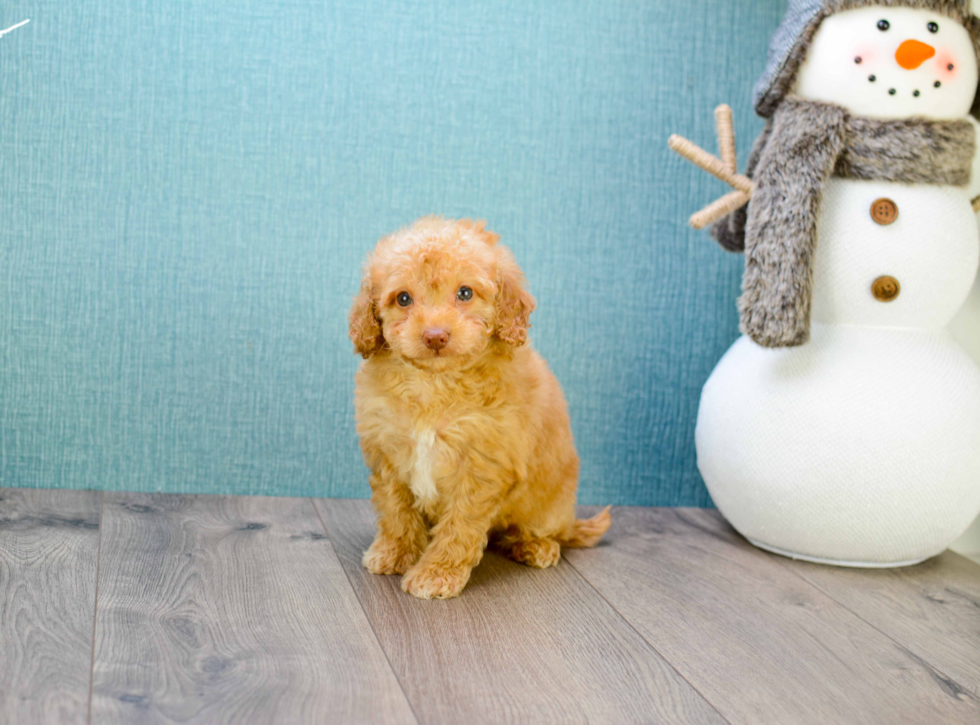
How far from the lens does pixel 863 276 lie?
194cm

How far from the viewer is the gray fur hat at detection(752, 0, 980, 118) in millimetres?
1891

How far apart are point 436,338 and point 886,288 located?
1.02 meters

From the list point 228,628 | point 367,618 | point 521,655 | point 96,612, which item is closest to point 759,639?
point 521,655

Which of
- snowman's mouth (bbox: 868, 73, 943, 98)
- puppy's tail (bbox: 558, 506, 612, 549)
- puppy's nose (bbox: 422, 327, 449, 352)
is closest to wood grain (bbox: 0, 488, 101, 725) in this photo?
puppy's nose (bbox: 422, 327, 449, 352)

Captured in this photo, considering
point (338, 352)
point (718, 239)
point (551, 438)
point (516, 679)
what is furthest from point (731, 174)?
point (516, 679)

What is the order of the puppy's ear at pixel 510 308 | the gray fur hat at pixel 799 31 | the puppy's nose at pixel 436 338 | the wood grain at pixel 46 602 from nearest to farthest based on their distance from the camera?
the wood grain at pixel 46 602, the puppy's nose at pixel 436 338, the puppy's ear at pixel 510 308, the gray fur hat at pixel 799 31

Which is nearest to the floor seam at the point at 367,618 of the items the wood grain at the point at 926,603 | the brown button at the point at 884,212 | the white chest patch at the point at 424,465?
the white chest patch at the point at 424,465

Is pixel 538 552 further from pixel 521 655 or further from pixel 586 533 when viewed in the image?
pixel 521 655

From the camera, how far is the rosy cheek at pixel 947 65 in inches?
74.2

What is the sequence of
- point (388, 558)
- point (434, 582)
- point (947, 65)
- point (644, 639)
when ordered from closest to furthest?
1. point (644, 639)
2. point (434, 582)
3. point (388, 558)
4. point (947, 65)

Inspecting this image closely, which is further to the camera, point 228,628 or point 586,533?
point 586,533

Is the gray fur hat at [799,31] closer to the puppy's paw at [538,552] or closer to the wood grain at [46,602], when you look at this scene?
the puppy's paw at [538,552]

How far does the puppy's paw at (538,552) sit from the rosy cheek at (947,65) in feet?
4.18

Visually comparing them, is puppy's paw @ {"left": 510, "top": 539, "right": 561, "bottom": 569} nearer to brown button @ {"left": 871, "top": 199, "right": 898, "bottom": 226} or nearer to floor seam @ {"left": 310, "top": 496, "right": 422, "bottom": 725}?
floor seam @ {"left": 310, "top": 496, "right": 422, "bottom": 725}
